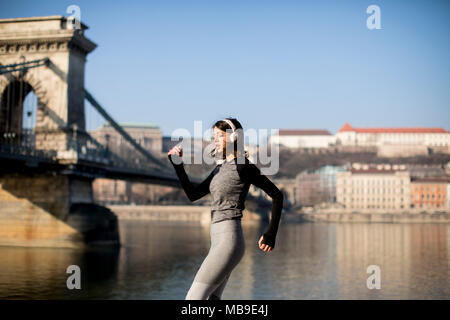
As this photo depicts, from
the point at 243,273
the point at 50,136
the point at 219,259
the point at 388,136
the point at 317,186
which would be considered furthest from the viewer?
the point at 388,136

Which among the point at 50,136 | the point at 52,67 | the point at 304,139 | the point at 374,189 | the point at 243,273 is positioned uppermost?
the point at 304,139

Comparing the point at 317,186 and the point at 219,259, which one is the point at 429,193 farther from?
the point at 219,259

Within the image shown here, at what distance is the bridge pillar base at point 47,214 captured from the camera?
104 ft

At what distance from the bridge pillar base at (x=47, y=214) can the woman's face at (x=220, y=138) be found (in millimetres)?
28491

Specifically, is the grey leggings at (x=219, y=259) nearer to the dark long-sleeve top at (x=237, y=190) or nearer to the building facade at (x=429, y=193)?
the dark long-sleeve top at (x=237, y=190)

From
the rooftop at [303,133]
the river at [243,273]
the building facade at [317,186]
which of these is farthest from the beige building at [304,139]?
the river at [243,273]

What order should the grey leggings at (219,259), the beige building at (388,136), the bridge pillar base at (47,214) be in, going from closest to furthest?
the grey leggings at (219,259)
the bridge pillar base at (47,214)
the beige building at (388,136)

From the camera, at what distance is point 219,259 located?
3.60 metres

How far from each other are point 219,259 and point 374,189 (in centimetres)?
9984

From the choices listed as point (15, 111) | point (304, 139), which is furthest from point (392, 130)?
point (15, 111)

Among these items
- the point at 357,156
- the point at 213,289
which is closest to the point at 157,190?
the point at 357,156

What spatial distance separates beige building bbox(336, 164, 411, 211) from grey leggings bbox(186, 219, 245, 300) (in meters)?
95.6

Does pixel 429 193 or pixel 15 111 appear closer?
pixel 15 111
